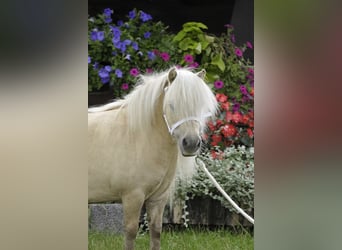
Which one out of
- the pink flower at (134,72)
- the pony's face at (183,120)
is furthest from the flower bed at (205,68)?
the pony's face at (183,120)

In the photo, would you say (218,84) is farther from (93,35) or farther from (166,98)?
(93,35)

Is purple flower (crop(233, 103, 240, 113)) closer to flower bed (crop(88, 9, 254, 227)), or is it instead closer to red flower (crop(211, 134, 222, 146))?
flower bed (crop(88, 9, 254, 227))

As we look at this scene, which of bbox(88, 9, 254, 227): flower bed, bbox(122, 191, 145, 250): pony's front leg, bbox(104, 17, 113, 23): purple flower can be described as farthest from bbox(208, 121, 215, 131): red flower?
bbox(104, 17, 113, 23): purple flower

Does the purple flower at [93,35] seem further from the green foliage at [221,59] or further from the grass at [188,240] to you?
the grass at [188,240]

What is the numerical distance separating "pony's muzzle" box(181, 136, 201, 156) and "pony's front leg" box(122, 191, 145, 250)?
1.01 feet

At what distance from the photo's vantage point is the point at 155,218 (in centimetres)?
279

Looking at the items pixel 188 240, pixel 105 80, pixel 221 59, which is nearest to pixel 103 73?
pixel 105 80

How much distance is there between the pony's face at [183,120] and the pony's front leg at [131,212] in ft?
1.06

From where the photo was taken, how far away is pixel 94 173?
2756 mm
